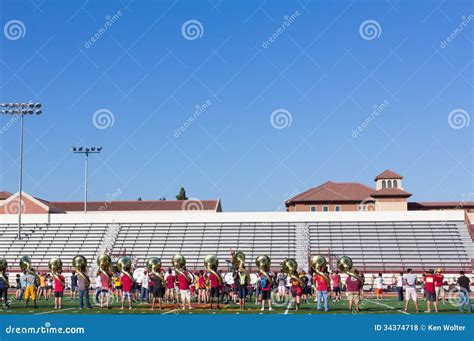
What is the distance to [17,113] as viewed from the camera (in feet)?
143

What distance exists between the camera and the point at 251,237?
4544 centimetres

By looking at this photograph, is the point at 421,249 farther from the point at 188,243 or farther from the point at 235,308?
the point at 235,308

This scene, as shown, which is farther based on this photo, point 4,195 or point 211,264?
point 4,195

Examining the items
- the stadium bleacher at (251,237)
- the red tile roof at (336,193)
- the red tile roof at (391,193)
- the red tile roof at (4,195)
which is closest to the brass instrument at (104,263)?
the stadium bleacher at (251,237)

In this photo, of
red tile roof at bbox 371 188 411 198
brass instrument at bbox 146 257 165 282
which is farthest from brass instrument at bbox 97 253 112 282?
red tile roof at bbox 371 188 411 198

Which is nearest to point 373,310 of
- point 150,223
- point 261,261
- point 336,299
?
point 261,261

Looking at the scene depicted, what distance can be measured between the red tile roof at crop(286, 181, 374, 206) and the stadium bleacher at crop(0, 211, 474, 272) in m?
28.1

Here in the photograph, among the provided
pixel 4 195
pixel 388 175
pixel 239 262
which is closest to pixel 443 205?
pixel 388 175

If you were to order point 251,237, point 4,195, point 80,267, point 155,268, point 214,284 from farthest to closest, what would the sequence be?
point 4,195, point 251,237, point 155,268, point 80,267, point 214,284

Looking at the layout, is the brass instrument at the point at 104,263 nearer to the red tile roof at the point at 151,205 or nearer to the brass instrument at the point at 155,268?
the brass instrument at the point at 155,268

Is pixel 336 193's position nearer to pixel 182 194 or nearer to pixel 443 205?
pixel 443 205

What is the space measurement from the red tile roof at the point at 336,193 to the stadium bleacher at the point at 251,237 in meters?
28.1

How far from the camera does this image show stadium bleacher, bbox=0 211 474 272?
4166 cm

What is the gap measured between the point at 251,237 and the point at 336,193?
34150mm
